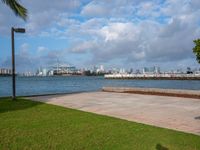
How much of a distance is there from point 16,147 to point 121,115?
4854 millimetres

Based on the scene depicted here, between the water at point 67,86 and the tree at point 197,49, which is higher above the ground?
the tree at point 197,49

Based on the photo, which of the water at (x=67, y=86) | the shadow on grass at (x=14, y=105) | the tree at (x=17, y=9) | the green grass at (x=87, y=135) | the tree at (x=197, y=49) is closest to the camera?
the green grass at (x=87, y=135)

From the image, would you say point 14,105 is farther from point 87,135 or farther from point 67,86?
point 67,86

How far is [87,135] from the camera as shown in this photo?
6.94m

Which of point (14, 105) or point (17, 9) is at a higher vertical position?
point (17, 9)

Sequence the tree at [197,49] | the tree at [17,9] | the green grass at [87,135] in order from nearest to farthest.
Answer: the green grass at [87,135]
the tree at [197,49]
the tree at [17,9]

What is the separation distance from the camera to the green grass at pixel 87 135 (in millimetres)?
6035

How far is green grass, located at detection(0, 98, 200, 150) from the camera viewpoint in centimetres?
604

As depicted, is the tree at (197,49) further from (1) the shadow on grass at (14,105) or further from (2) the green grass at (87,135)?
(1) the shadow on grass at (14,105)

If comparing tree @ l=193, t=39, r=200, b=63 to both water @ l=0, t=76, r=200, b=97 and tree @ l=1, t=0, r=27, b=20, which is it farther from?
water @ l=0, t=76, r=200, b=97

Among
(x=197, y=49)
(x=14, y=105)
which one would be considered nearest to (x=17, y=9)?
(x=14, y=105)

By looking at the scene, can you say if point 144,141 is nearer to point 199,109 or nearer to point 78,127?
point 78,127

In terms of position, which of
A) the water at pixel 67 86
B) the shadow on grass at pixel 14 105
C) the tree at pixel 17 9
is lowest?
the water at pixel 67 86

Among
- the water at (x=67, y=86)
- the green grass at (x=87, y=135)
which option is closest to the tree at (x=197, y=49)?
the green grass at (x=87, y=135)
